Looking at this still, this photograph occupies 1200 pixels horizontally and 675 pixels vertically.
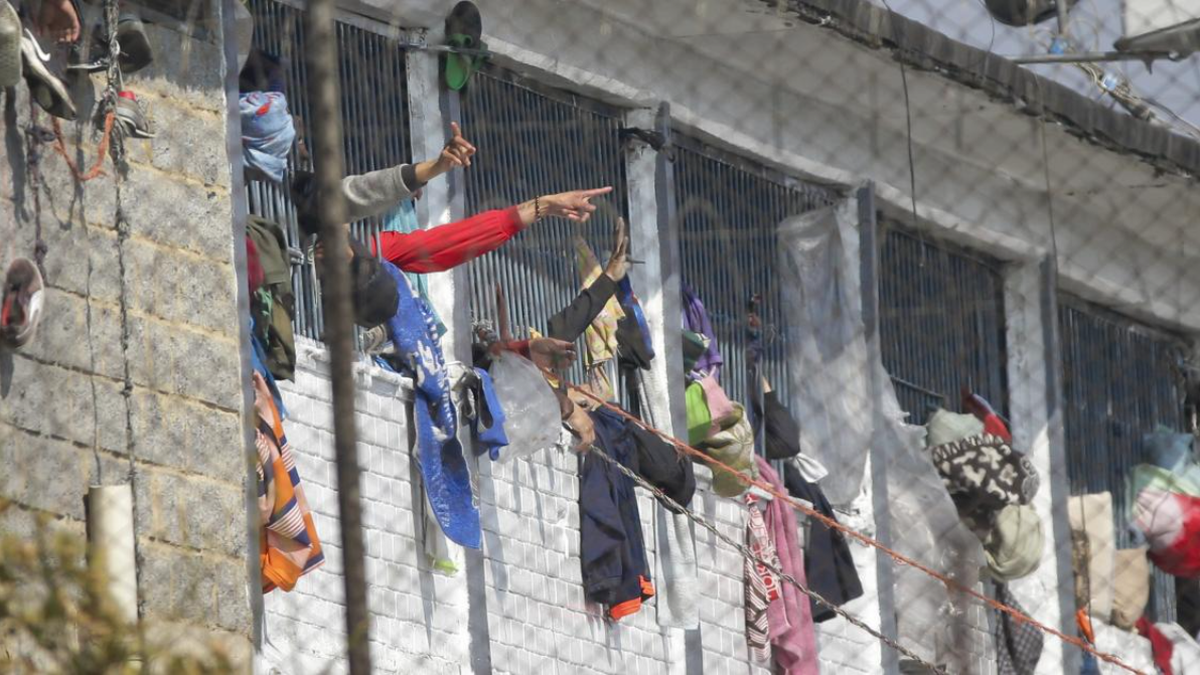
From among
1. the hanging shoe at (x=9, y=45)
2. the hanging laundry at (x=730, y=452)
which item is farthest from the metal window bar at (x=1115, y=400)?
the hanging shoe at (x=9, y=45)

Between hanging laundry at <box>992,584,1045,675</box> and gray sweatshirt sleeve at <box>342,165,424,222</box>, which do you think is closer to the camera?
gray sweatshirt sleeve at <box>342,165,424,222</box>

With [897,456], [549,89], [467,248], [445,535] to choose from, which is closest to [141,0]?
[467,248]

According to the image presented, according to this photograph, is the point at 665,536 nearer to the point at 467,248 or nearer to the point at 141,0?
the point at 467,248

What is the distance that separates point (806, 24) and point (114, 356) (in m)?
3.25

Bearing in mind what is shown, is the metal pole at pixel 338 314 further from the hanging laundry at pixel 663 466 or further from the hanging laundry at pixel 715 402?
the hanging laundry at pixel 715 402

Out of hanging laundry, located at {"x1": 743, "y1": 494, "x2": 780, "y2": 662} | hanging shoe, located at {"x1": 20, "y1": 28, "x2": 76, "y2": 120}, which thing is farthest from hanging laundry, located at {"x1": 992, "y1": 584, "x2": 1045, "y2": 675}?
hanging shoe, located at {"x1": 20, "y1": 28, "x2": 76, "y2": 120}

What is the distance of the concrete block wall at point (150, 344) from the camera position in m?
5.67

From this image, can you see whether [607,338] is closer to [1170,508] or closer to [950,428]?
[950,428]

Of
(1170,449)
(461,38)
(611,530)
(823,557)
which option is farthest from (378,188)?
(1170,449)

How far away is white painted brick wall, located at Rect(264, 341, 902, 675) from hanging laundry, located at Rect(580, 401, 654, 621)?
0.18ft

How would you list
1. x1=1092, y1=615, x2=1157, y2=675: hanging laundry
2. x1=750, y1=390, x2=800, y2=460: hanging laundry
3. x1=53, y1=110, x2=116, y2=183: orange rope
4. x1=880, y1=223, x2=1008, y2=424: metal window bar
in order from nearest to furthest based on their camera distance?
x1=53, y1=110, x2=116, y2=183: orange rope < x1=750, y1=390, x2=800, y2=460: hanging laundry < x1=880, y1=223, x2=1008, y2=424: metal window bar < x1=1092, y1=615, x2=1157, y2=675: hanging laundry

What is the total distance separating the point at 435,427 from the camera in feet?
23.8

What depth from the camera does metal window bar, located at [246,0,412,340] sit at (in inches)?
273

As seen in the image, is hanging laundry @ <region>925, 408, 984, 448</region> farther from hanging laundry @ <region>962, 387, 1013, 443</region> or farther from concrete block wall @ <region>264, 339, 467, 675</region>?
concrete block wall @ <region>264, 339, 467, 675</region>
